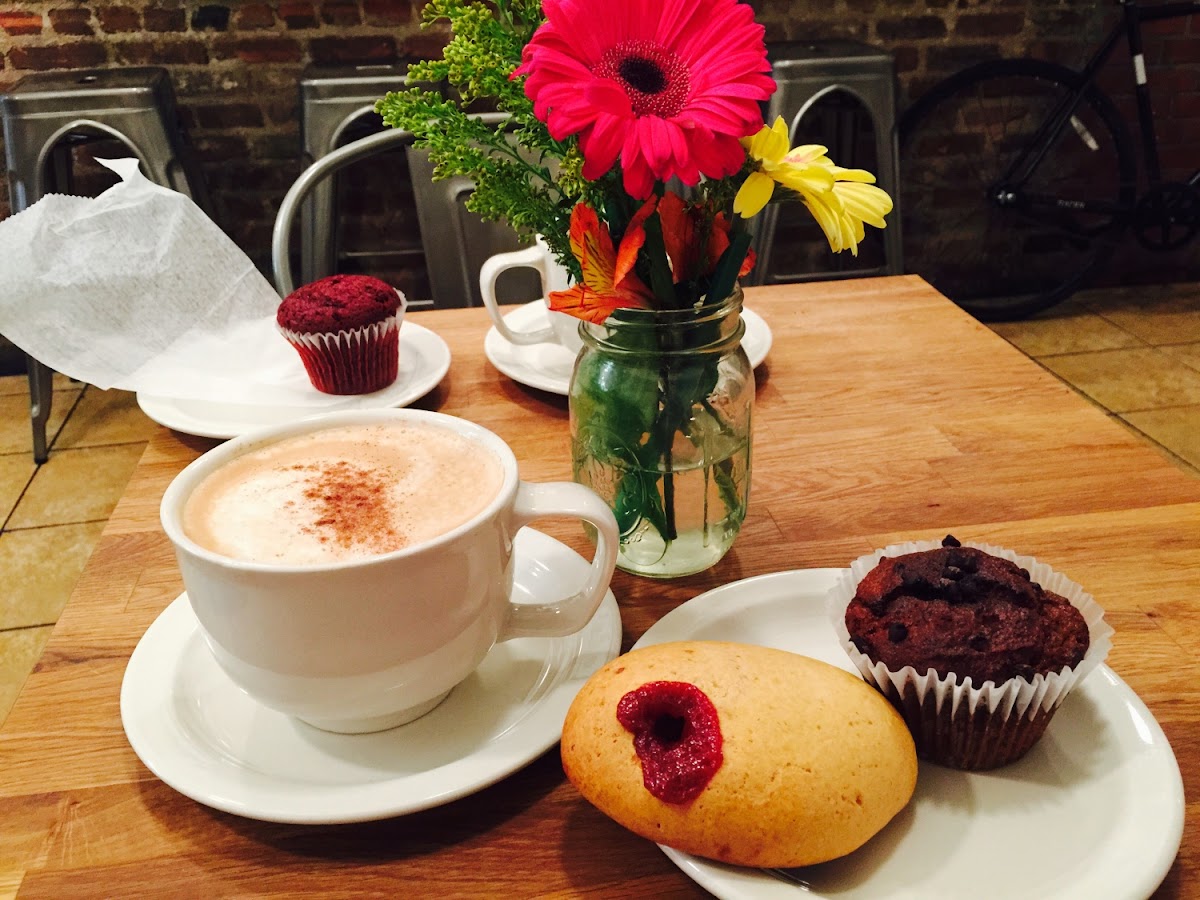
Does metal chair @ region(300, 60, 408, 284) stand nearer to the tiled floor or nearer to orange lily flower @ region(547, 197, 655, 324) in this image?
the tiled floor

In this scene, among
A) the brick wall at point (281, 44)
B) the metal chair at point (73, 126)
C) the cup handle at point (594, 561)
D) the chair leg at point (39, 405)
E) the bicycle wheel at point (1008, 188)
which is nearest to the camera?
the cup handle at point (594, 561)

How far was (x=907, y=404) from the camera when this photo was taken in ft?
3.35

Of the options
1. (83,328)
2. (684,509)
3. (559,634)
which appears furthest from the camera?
(83,328)

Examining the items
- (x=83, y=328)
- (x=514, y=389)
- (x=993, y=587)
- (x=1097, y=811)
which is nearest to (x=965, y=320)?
(x=514, y=389)

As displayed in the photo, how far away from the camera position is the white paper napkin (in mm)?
956

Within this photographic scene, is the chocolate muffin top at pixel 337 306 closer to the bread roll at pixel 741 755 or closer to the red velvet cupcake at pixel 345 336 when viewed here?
the red velvet cupcake at pixel 345 336

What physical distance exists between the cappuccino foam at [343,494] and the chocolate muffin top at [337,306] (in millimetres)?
406

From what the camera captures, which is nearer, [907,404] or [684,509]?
[684,509]

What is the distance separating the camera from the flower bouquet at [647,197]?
1.79 feet

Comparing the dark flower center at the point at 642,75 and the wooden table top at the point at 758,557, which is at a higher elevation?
the dark flower center at the point at 642,75

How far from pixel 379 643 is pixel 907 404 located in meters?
0.69

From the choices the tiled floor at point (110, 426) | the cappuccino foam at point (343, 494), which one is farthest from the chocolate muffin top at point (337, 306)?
the tiled floor at point (110, 426)

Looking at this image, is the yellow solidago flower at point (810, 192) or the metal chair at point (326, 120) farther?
the metal chair at point (326, 120)

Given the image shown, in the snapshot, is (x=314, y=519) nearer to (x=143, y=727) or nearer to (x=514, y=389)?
(x=143, y=727)
